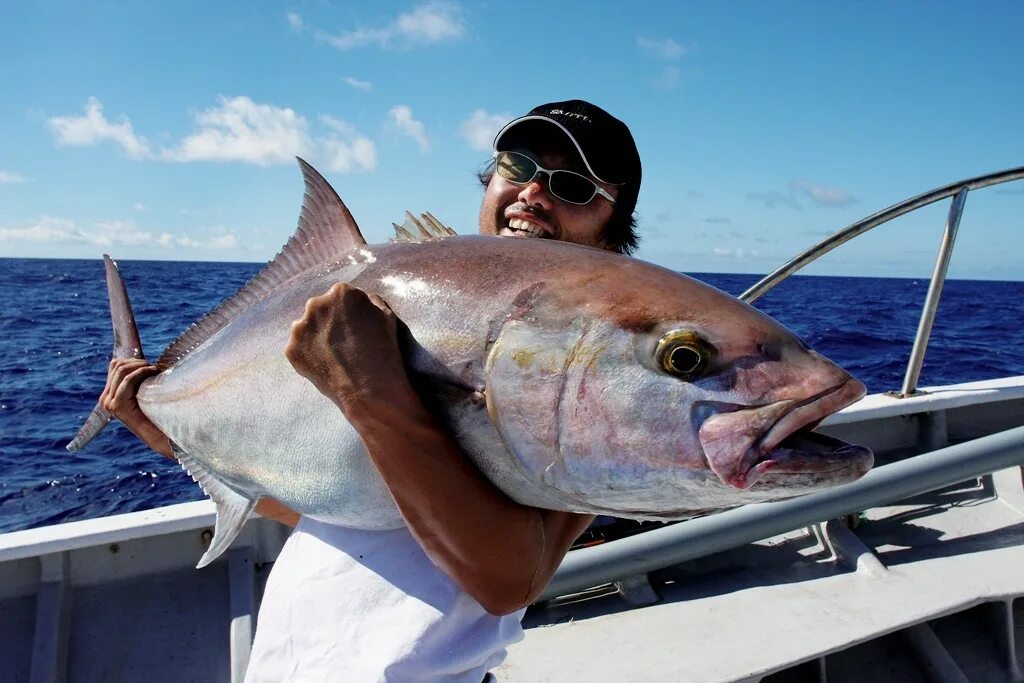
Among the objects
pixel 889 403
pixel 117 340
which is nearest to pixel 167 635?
pixel 117 340

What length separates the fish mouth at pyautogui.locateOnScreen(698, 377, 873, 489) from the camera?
1.10 metres

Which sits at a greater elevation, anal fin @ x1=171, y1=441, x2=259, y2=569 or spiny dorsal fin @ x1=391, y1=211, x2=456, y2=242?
spiny dorsal fin @ x1=391, y1=211, x2=456, y2=242

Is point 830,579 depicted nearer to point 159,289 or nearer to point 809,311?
point 809,311

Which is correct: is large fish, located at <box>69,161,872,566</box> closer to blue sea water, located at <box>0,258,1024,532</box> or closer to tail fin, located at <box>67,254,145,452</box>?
tail fin, located at <box>67,254,145,452</box>

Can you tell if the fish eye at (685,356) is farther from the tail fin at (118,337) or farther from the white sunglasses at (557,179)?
the tail fin at (118,337)

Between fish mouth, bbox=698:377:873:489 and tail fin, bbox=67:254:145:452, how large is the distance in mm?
2101

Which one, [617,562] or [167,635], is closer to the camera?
[617,562]

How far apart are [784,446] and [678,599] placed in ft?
9.03

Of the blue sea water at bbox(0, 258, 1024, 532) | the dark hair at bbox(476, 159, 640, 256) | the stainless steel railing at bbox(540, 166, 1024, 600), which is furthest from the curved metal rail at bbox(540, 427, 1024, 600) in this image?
the blue sea water at bbox(0, 258, 1024, 532)

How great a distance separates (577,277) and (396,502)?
21.3 inches

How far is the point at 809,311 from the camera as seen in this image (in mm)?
28328

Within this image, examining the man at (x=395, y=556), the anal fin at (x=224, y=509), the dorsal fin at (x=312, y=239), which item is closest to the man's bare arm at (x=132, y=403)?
the anal fin at (x=224, y=509)

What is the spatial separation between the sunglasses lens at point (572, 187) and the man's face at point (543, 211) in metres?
0.01

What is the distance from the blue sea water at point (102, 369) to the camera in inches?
321
